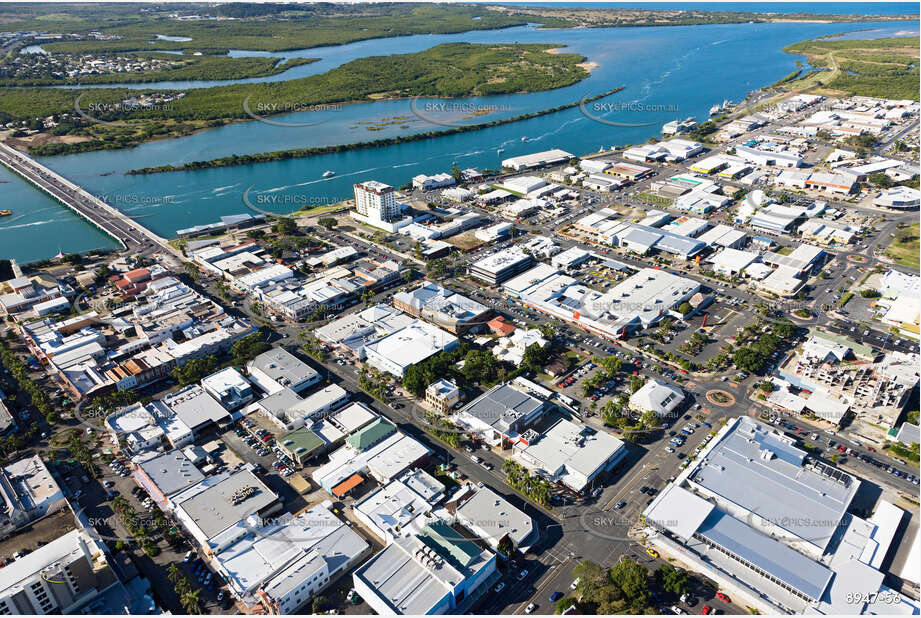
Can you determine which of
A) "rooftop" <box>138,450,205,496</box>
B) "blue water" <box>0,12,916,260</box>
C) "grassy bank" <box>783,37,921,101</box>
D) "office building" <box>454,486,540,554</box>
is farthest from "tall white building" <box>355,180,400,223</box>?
"grassy bank" <box>783,37,921,101</box>

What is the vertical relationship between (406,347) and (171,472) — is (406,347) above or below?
above

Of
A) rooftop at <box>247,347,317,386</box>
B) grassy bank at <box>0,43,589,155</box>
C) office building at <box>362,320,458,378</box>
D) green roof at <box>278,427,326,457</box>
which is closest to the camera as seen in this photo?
green roof at <box>278,427,326,457</box>

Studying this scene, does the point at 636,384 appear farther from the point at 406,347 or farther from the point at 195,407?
the point at 195,407

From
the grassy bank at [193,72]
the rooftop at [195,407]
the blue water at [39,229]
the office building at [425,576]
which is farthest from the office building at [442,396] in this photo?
the grassy bank at [193,72]

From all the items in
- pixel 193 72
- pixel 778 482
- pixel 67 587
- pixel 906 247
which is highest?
pixel 193 72

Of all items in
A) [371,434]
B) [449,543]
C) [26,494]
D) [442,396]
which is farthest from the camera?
[442,396]

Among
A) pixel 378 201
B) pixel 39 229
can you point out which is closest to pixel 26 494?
pixel 378 201

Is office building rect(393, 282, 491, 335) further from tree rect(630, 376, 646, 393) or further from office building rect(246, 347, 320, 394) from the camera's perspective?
tree rect(630, 376, 646, 393)
